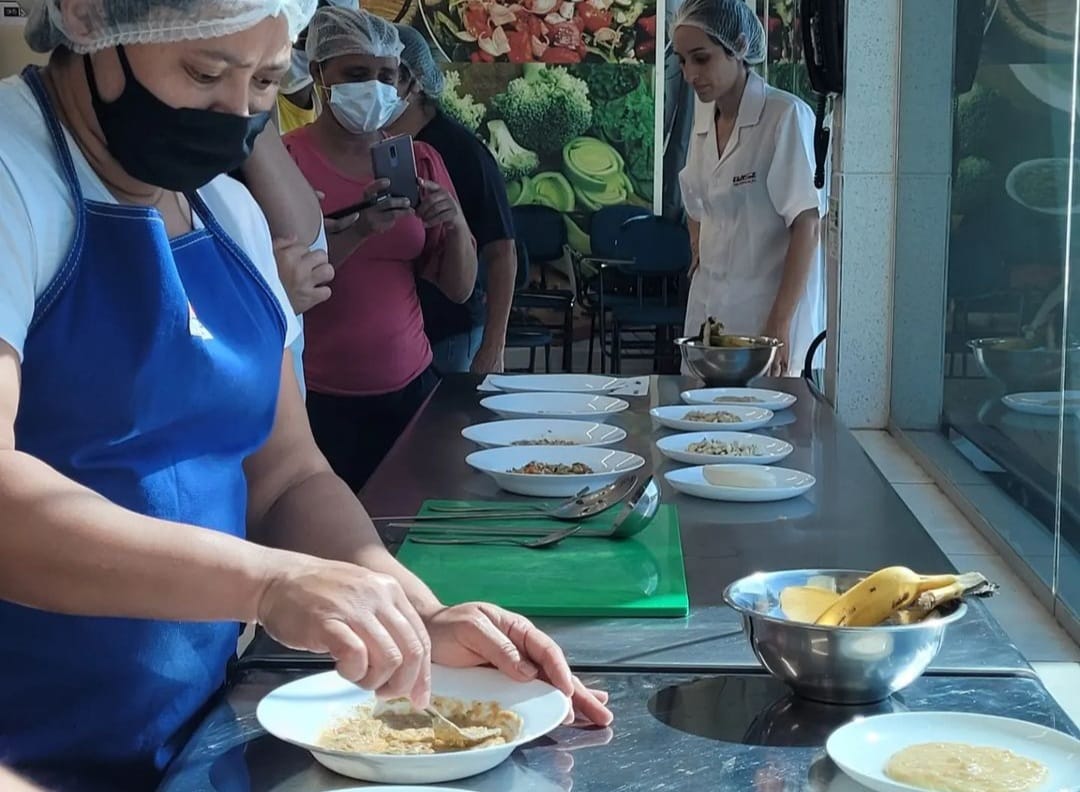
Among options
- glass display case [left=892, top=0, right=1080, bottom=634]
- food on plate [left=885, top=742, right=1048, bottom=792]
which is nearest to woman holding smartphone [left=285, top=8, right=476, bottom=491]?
glass display case [left=892, top=0, right=1080, bottom=634]

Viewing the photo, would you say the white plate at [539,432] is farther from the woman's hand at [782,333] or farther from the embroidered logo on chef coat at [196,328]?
the woman's hand at [782,333]

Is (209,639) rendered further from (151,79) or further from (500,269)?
(500,269)

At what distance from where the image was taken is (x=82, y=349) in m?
1.26

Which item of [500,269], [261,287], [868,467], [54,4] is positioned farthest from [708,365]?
[54,4]

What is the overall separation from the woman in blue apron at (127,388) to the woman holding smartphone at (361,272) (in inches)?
67.2

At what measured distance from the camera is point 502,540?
176cm

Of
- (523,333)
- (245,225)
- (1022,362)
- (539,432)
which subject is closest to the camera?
(245,225)

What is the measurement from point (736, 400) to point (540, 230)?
5.05 m

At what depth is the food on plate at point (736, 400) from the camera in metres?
2.76

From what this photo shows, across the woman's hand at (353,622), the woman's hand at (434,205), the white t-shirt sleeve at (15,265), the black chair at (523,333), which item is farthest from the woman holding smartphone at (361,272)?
the black chair at (523,333)

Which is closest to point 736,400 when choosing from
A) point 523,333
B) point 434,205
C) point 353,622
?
point 434,205

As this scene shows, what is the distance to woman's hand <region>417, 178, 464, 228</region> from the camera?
319 centimetres

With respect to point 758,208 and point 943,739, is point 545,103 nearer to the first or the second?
point 758,208

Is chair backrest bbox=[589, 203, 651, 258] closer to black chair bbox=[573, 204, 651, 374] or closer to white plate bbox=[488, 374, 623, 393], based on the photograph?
black chair bbox=[573, 204, 651, 374]
